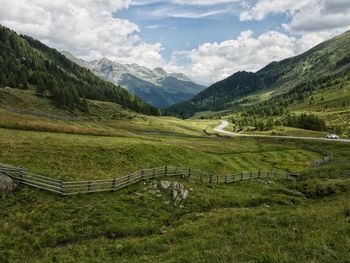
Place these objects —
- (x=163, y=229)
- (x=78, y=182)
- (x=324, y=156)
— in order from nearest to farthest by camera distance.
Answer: (x=163, y=229), (x=78, y=182), (x=324, y=156)

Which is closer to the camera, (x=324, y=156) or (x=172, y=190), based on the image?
(x=172, y=190)

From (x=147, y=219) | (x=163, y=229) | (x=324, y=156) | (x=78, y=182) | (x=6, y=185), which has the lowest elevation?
(x=324, y=156)

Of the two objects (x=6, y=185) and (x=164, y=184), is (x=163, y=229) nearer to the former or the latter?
(x=164, y=184)

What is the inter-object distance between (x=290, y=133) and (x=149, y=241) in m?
156

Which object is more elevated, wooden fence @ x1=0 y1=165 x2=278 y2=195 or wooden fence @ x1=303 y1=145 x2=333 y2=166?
wooden fence @ x1=0 y1=165 x2=278 y2=195

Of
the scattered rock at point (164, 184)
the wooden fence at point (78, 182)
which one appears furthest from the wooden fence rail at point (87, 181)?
the scattered rock at point (164, 184)

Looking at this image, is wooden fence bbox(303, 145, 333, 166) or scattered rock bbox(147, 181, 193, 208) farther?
wooden fence bbox(303, 145, 333, 166)

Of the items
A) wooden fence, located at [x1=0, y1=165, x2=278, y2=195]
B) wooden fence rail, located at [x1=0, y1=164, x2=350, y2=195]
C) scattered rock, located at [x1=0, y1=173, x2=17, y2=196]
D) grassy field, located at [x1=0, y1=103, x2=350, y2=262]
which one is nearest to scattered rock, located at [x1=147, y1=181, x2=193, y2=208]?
grassy field, located at [x1=0, y1=103, x2=350, y2=262]

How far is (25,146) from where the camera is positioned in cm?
4219

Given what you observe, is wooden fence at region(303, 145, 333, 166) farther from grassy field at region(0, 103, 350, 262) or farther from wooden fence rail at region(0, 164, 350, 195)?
wooden fence rail at region(0, 164, 350, 195)

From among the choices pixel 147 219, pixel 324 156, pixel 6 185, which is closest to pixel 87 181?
pixel 6 185

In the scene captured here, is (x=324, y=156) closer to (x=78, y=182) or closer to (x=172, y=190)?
(x=172, y=190)

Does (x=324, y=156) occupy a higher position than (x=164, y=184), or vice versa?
(x=164, y=184)

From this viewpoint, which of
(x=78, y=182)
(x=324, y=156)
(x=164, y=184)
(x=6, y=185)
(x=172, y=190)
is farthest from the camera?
(x=324, y=156)
